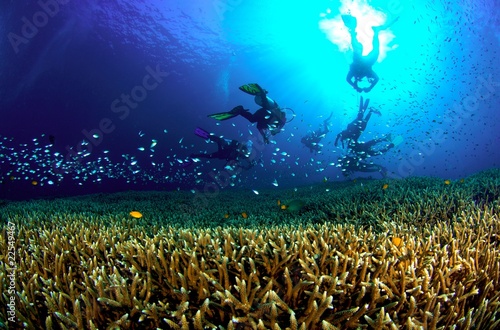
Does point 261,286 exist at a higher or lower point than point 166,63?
lower

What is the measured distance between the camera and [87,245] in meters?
3.46

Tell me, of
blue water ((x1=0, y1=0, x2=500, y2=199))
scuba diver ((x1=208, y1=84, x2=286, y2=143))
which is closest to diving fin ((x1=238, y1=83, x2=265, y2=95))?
scuba diver ((x1=208, y1=84, x2=286, y2=143))

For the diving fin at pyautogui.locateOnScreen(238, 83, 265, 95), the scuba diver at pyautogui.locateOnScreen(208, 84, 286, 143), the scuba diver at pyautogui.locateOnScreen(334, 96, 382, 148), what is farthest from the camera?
the scuba diver at pyautogui.locateOnScreen(334, 96, 382, 148)

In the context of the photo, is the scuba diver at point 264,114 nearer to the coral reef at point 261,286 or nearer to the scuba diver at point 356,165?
the coral reef at point 261,286

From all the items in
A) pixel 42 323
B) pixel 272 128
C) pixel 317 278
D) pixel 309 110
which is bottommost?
pixel 42 323

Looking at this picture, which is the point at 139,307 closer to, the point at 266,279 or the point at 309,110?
the point at 266,279

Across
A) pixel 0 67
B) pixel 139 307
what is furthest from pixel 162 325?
pixel 0 67

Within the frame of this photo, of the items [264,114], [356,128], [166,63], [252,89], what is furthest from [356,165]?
[166,63]

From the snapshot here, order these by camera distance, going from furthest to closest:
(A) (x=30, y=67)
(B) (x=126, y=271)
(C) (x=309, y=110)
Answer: (C) (x=309, y=110)
(A) (x=30, y=67)
(B) (x=126, y=271)

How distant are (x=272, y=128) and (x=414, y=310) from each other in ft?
31.9

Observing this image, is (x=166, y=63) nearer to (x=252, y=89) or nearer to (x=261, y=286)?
(x=252, y=89)

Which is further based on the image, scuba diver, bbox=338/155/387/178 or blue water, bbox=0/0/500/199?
blue water, bbox=0/0/500/199

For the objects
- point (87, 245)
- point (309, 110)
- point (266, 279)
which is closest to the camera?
point (266, 279)

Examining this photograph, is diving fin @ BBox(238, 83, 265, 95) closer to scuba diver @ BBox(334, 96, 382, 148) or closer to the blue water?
scuba diver @ BBox(334, 96, 382, 148)
